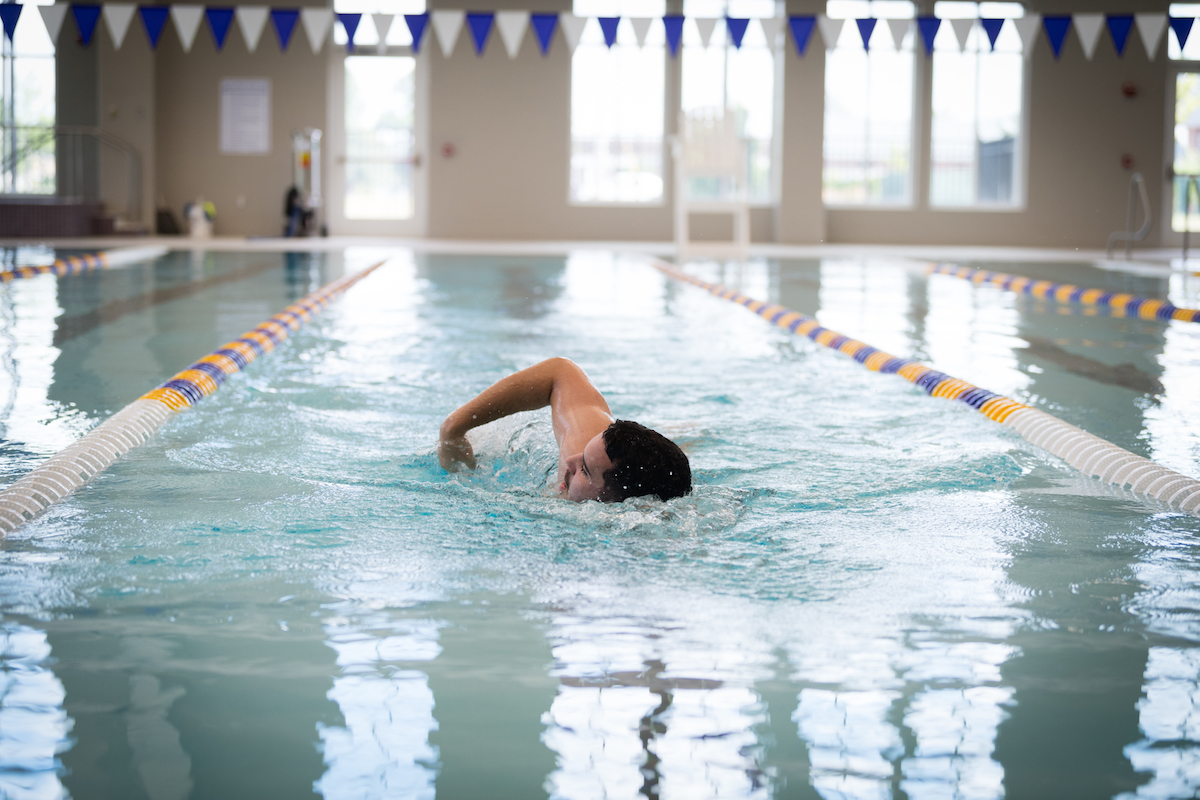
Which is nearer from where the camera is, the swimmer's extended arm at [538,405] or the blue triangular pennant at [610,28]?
the swimmer's extended arm at [538,405]

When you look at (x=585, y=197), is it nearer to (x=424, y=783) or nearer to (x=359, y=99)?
(x=359, y=99)

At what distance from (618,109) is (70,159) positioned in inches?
308

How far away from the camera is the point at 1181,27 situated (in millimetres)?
Result: 11109

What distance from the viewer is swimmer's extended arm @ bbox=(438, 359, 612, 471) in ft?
9.36

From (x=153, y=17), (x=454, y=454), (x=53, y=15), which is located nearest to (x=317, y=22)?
(x=153, y=17)

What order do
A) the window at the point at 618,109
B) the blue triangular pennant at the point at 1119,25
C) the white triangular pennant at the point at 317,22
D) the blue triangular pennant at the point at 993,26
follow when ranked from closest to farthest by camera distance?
1. the blue triangular pennant at the point at 1119,25
2. the blue triangular pennant at the point at 993,26
3. the white triangular pennant at the point at 317,22
4. the window at the point at 618,109

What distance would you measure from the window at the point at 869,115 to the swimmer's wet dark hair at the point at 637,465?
1608 centimetres

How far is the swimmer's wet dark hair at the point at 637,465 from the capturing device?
2.53 metres

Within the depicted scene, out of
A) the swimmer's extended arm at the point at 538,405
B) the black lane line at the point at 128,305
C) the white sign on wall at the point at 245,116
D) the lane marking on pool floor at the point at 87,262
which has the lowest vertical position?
the swimmer's extended arm at the point at 538,405

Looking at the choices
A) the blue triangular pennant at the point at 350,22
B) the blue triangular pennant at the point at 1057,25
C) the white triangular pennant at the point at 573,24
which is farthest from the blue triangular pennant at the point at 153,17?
the blue triangular pennant at the point at 1057,25

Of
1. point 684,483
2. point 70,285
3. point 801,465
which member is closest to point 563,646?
point 684,483

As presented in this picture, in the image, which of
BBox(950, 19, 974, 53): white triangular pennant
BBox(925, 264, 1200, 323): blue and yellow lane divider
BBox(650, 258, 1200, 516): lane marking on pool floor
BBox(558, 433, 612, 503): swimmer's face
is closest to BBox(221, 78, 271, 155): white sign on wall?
BBox(950, 19, 974, 53): white triangular pennant

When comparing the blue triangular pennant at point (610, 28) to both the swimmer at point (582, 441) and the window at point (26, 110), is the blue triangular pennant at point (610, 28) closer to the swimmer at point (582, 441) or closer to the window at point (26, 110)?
the window at point (26, 110)

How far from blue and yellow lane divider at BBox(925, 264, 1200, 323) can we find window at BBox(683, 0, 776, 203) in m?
6.19
